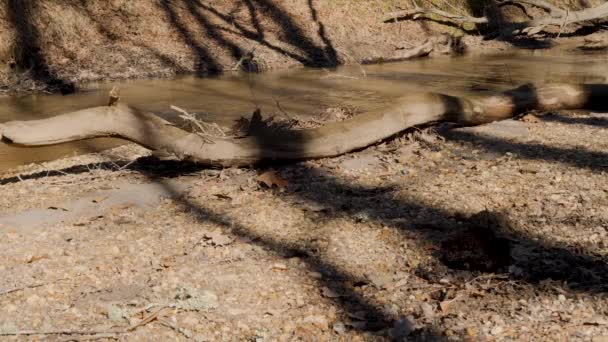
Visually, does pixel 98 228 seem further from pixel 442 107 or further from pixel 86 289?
pixel 442 107

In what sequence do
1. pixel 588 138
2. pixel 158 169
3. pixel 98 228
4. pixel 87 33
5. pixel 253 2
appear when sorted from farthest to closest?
pixel 253 2, pixel 87 33, pixel 588 138, pixel 158 169, pixel 98 228

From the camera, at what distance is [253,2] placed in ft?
62.0

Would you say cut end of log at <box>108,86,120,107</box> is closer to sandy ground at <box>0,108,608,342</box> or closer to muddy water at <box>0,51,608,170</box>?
sandy ground at <box>0,108,608,342</box>

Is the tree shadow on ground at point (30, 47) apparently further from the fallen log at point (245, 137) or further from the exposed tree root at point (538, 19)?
the exposed tree root at point (538, 19)

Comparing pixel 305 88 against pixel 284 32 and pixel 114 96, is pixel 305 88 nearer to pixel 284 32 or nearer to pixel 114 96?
pixel 284 32

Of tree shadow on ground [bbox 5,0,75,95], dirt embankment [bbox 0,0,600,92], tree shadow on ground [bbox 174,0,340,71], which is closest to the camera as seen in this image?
tree shadow on ground [bbox 5,0,75,95]

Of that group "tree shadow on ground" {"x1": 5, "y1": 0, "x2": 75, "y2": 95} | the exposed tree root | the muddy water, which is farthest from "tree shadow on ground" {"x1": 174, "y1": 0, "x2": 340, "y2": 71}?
"tree shadow on ground" {"x1": 5, "y1": 0, "x2": 75, "y2": 95}

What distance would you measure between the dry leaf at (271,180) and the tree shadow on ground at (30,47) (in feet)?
28.2

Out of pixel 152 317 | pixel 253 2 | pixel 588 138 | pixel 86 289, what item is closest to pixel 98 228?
pixel 86 289

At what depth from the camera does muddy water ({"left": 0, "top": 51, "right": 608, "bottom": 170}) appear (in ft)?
36.9

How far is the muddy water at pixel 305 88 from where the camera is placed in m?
11.2

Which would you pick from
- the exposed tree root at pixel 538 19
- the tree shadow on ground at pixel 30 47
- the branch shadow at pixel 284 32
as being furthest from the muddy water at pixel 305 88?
the exposed tree root at pixel 538 19

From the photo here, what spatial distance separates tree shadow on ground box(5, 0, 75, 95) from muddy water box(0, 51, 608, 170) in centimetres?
81

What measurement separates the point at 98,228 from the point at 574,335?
11.8 ft
